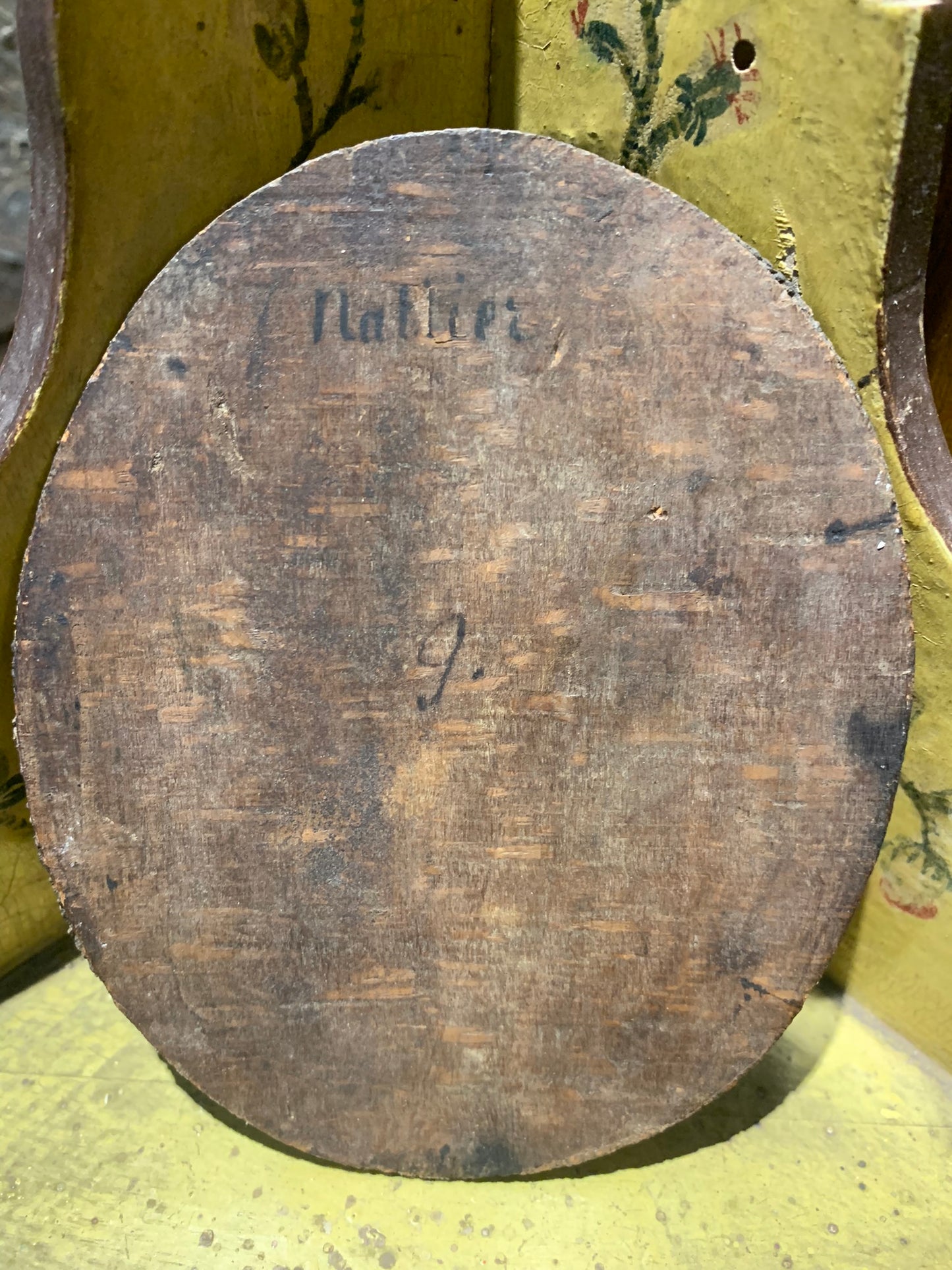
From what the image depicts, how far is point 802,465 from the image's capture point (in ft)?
2.66

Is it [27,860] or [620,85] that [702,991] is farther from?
[620,85]

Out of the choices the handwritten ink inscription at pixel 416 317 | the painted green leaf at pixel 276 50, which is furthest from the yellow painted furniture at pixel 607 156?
the handwritten ink inscription at pixel 416 317

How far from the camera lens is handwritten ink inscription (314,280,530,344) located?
32.0 inches

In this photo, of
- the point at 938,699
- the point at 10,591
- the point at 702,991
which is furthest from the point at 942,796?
the point at 10,591

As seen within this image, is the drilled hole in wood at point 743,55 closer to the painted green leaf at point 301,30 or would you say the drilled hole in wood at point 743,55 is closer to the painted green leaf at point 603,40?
the painted green leaf at point 603,40

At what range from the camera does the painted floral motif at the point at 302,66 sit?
3.14ft

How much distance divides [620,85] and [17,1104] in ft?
4.36

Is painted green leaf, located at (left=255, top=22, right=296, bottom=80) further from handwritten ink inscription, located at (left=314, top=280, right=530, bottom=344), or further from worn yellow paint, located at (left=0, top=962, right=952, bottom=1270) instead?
worn yellow paint, located at (left=0, top=962, right=952, bottom=1270)

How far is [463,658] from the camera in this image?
874 mm

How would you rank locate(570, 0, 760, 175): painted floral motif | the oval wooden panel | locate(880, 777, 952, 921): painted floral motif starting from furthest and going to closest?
1. locate(880, 777, 952, 921): painted floral motif
2. locate(570, 0, 760, 175): painted floral motif
3. the oval wooden panel

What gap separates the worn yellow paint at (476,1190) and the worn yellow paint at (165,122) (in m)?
0.37

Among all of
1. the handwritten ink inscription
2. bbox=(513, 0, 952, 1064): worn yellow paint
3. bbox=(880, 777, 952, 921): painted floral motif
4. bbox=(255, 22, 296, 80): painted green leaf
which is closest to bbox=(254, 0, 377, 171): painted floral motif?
bbox=(255, 22, 296, 80): painted green leaf

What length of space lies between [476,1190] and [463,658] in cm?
59

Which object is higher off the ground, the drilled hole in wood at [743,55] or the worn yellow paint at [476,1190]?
the drilled hole in wood at [743,55]
